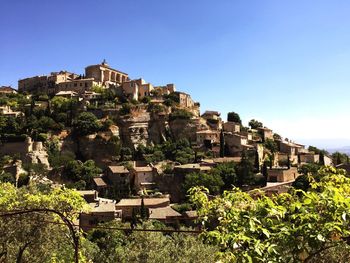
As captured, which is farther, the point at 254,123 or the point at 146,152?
the point at 254,123

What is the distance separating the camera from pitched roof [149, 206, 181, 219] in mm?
40812

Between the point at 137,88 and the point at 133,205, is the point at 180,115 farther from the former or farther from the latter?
the point at 133,205

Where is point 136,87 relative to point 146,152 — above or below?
above

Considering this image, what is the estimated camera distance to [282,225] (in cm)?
513

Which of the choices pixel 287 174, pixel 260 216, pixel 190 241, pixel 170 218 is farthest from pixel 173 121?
pixel 260 216

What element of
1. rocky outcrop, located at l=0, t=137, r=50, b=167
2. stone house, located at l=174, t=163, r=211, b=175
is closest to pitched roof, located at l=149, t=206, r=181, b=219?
stone house, located at l=174, t=163, r=211, b=175

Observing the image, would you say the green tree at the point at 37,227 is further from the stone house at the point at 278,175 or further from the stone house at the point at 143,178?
the stone house at the point at 278,175

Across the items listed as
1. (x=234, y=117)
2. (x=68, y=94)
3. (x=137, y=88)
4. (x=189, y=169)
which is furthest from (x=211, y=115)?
(x=68, y=94)

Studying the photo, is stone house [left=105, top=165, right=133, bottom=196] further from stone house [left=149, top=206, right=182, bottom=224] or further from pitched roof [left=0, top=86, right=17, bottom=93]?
pitched roof [left=0, top=86, right=17, bottom=93]

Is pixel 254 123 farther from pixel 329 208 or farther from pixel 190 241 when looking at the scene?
pixel 329 208

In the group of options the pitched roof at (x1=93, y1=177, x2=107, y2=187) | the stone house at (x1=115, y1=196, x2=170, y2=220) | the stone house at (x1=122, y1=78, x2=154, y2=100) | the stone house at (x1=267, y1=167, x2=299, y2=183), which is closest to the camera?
the stone house at (x1=115, y1=196, x2=170, y2=220)

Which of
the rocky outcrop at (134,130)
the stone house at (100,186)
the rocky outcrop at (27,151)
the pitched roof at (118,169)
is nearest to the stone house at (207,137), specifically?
the rocky outcrop at (134,130)

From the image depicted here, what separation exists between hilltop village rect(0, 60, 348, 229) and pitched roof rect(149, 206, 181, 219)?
0.44 ft

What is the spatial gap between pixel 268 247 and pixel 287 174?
2068 inches
